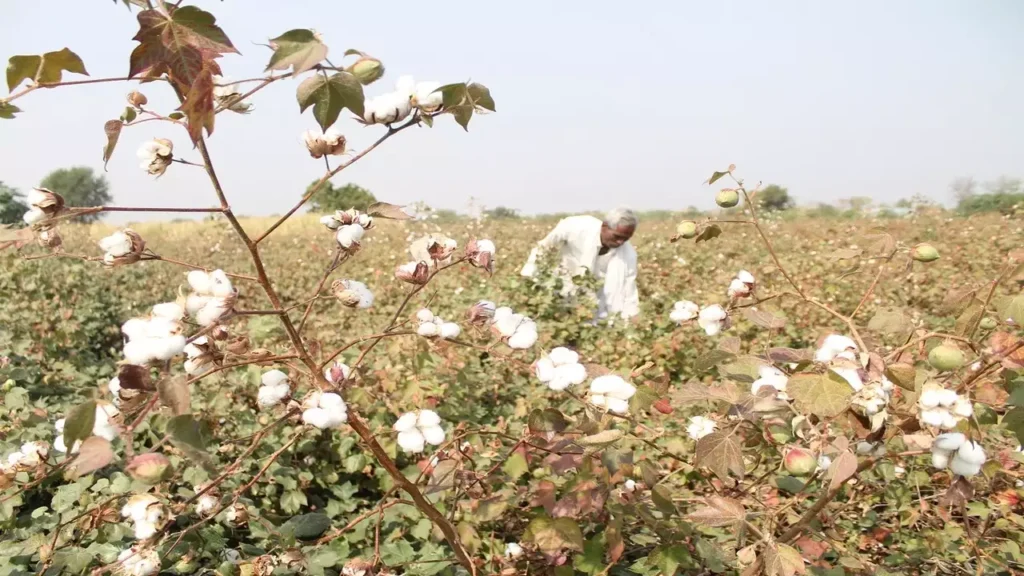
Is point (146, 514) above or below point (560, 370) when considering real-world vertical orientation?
below

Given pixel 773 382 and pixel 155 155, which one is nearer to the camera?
pixel 155 155

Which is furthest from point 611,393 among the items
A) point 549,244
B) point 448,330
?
point 549,244

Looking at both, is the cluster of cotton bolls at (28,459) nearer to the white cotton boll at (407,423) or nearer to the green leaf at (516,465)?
the white cotton boll at (407,423)

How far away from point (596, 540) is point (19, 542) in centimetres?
114

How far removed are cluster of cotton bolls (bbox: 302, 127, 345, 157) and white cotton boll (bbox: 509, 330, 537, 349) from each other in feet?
1.18

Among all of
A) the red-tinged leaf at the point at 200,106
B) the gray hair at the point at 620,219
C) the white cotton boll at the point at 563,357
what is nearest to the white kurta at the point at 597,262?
the gray hair at the point at 620,219

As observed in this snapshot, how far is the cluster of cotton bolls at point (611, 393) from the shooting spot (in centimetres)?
93

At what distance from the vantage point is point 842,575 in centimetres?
118

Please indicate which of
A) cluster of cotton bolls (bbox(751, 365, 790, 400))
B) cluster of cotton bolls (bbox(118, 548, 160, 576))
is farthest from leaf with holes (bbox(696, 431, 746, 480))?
cluster of cotton bolls (bbox(118, 548, 160, 576))

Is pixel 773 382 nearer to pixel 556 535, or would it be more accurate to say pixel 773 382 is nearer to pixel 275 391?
pixel 556 535

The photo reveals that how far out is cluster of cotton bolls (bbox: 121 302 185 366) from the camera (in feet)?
2.09

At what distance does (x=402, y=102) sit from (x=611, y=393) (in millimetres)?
514

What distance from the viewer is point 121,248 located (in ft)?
2.49

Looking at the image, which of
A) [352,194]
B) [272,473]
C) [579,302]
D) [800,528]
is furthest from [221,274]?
[352,194]
